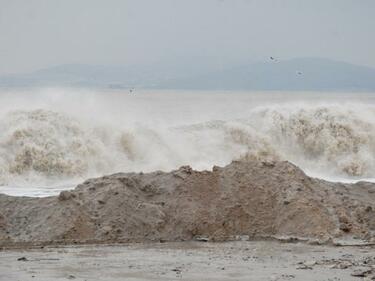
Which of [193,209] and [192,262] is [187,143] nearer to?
[193,209]

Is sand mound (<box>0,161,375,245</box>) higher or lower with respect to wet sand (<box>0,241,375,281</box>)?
higher

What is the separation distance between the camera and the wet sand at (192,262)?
410 inches

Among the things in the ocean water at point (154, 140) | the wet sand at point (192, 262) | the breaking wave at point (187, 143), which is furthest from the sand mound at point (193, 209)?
the breaking wave at point (187, 143)

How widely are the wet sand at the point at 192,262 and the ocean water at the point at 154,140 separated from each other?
31.5 feet

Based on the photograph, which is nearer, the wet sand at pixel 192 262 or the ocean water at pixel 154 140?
the wet sand at pixel 192 262

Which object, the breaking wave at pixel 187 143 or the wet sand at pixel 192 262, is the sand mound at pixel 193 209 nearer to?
the wet sand at pixel 192 262

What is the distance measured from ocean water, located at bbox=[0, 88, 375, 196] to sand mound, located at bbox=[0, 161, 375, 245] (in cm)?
719

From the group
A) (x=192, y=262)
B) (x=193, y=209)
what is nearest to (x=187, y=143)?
(x=193, y=209)

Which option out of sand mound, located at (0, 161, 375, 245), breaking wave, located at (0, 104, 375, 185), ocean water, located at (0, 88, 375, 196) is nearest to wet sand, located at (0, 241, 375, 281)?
sand mound, located at (0, 161, 375, 245)

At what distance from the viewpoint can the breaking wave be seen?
2503 centimetres

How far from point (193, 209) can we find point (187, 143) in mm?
14780

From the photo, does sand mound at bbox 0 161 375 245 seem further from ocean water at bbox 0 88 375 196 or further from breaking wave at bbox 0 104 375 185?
breaking wave at bbox 0 104 375 185

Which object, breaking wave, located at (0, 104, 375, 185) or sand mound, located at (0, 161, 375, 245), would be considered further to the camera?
breaking wave, located at (0, 104, 375, 185)

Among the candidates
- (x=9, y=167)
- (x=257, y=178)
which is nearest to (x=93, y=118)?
(x=9, y=167)
